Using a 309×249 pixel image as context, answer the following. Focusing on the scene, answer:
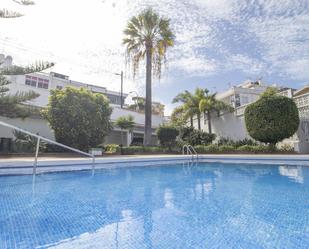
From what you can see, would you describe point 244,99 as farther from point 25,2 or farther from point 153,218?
point 153,218

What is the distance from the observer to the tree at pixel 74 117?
1360 cm

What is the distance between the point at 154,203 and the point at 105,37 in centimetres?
1290

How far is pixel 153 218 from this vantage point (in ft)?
12.0

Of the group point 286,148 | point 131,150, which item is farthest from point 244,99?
point 131,150

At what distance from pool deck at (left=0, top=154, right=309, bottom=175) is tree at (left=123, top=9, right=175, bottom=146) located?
5.44 meters

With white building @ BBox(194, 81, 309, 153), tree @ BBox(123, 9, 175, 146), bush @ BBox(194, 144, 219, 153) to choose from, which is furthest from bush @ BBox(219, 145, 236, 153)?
tree @ BBox(123, 9, 175, 146)

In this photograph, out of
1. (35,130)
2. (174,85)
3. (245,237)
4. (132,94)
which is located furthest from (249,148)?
(132,94)

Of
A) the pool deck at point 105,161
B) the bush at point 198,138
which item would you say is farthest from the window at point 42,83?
the bush at point 198,138

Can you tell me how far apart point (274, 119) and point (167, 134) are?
8706 millimetres

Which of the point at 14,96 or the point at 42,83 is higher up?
the point at 42,83

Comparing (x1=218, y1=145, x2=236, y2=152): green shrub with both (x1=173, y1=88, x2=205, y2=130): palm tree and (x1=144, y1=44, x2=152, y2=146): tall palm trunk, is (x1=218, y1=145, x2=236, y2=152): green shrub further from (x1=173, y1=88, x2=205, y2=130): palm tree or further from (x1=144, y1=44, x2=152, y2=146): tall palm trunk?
(x1=144, y1=44, x2=152, y2=146): tall palm trunk

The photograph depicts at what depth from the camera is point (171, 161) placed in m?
13.6

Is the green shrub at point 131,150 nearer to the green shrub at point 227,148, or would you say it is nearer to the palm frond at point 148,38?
the green shrub at point 227,148

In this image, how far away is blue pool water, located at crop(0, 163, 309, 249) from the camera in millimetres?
2730
